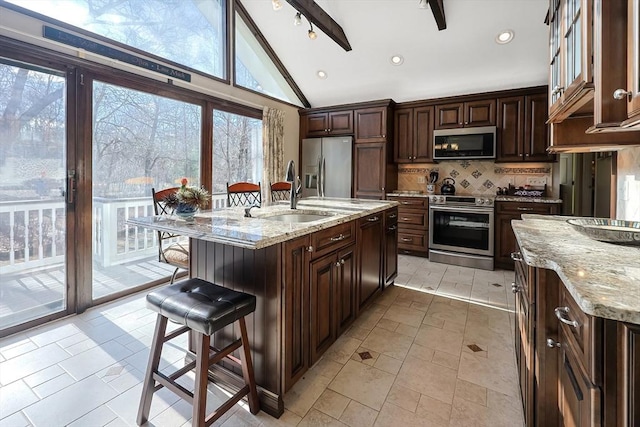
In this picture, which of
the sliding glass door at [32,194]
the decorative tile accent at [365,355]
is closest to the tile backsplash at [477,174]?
the decorative tile accent at [365,355]

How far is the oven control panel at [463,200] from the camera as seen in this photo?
3923 millimetres

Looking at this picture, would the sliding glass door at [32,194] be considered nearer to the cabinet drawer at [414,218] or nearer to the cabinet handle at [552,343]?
the cabinet handle at [552,343]

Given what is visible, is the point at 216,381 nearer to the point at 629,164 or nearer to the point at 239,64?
the point at 629,164

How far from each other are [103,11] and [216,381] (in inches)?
129

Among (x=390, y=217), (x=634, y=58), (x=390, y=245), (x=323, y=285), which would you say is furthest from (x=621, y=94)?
(x=390, y=245)

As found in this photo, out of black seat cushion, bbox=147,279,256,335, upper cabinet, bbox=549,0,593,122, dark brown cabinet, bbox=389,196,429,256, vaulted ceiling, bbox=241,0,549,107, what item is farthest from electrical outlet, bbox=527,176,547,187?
black seat cushion, bbox=147,279,256,335

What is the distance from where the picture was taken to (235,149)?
4250 mm

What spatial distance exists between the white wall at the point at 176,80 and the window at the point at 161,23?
0.44 ft

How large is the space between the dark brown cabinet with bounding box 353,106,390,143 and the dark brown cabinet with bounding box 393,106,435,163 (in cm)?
26

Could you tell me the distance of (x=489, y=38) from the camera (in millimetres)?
3723

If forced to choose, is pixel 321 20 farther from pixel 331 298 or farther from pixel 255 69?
pixel 331 298

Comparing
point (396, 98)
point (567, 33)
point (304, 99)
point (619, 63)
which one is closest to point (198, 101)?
point (304, 99)

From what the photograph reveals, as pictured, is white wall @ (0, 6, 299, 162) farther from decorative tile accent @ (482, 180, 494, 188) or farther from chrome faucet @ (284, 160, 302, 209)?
decorative tile accent @ (482, 180, 494, 188)

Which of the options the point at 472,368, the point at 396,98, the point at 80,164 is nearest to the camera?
the point at 472,368
